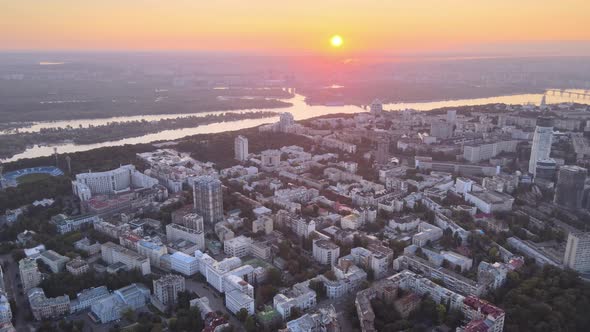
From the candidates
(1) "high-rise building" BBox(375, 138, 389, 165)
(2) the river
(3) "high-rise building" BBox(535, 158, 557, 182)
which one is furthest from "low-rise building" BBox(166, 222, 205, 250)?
(2) the river

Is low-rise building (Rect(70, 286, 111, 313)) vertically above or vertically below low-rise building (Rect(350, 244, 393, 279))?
below

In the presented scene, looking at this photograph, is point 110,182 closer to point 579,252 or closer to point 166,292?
point 166,292

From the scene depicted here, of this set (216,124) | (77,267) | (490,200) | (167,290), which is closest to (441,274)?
(490,200)

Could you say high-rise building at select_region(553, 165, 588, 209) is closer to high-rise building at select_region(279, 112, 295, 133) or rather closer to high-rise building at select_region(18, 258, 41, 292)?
high-rise building at select_region(279, 112, 295, 133)

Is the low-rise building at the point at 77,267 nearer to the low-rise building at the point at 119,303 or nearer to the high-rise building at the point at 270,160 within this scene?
the low-rise building at the point at 119,303

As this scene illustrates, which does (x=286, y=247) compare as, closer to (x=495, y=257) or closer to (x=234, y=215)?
(x=234, y=215)

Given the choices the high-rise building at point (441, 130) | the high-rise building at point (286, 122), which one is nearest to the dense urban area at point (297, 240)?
the high-rise building at point (441, 130)

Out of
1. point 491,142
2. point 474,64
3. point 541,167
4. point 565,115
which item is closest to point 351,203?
point 541,167
